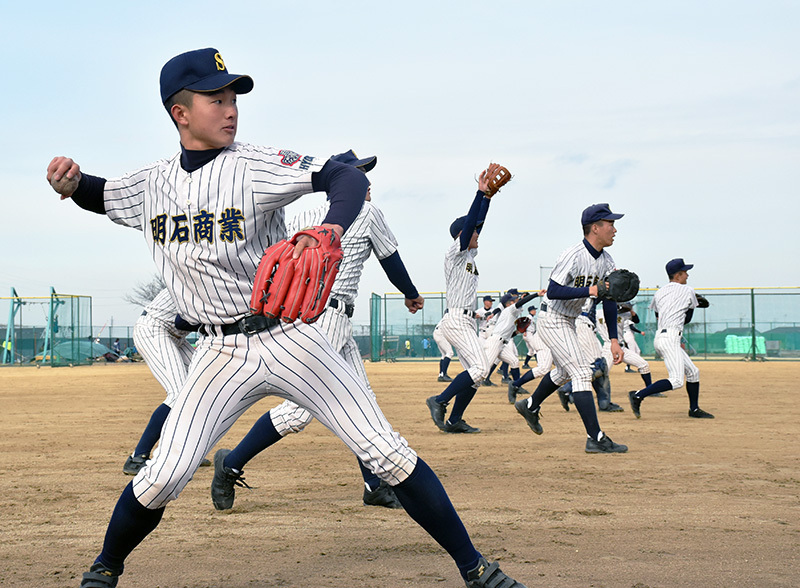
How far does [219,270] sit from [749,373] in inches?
850

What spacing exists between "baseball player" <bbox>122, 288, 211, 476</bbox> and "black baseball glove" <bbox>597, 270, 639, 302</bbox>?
3444mm

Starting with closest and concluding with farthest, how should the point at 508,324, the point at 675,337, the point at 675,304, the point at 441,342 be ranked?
the point at 675,337 → the point at 675,304 → the point at 508,324 → the point at 441,342

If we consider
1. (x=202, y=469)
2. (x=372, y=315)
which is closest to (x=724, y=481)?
(x=202, y=469)

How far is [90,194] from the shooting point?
334cm

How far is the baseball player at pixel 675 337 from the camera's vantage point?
1060 centimetres

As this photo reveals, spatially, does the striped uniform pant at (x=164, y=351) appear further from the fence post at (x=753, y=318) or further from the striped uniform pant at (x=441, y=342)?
the fence post at (x=753, y=318)

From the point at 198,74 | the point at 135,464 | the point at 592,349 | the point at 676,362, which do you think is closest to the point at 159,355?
the point at 135,464

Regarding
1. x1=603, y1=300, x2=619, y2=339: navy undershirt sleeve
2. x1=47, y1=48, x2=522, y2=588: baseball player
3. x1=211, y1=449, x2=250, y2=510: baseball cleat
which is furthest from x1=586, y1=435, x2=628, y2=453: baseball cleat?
x1=47, y1=48, x2=522, y2=588: baseball player

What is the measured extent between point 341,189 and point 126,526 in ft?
5.05

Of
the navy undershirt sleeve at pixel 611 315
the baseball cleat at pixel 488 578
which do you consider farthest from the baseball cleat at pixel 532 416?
the baseball cleat at pixel 488 578

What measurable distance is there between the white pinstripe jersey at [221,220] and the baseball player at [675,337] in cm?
817

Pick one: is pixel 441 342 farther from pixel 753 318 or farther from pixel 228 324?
pixel 753 318

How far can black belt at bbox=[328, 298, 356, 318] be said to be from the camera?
210 inches

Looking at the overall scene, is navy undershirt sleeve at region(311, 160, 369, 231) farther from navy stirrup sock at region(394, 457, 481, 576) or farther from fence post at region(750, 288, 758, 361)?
fence post at region(750, 288, 758, 361)
